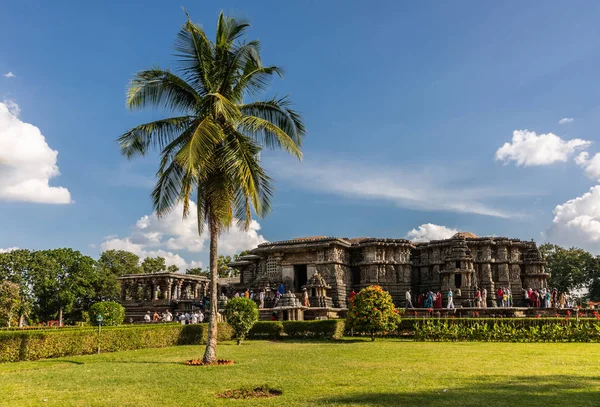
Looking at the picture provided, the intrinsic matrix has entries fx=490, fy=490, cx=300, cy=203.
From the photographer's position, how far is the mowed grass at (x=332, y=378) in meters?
8.34

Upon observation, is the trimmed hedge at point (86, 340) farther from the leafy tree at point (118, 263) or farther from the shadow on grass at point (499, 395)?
the leafy tree at point (118, 263)

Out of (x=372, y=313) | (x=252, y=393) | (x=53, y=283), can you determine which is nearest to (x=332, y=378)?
(x=252, y=393)

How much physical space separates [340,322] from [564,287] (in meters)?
39.8

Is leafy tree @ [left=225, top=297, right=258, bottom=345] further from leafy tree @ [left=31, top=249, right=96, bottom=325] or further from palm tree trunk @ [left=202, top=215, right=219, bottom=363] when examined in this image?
leafy tree @ [left=31, top=249, right=96, bottom=325]

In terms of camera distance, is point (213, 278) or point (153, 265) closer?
point (213, 278)

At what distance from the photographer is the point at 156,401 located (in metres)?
8.60

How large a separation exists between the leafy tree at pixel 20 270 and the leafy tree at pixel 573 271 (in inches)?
2047

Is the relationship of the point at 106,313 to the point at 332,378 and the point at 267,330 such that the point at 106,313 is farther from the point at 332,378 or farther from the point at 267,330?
the point at 332,378

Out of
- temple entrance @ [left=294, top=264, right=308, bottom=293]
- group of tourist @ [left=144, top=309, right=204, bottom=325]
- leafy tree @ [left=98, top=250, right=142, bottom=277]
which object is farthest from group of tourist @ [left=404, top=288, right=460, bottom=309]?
leafy tree @ [left=98, top=250, right=142, bottom=277]

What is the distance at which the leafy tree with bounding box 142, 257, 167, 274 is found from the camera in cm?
6525

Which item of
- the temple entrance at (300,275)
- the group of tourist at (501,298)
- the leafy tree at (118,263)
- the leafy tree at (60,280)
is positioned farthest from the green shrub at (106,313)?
the leafy tree at (118,263)

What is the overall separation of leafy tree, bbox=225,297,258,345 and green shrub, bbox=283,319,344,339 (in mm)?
3043

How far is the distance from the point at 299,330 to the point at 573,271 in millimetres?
40240

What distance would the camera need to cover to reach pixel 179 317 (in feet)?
113
